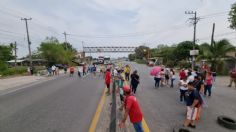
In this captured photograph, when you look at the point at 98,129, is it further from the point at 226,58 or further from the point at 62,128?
the point at 226,58

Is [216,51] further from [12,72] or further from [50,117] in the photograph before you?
[12,72]

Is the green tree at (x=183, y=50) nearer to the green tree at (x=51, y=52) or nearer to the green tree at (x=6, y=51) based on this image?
the green tree at (x=51, y=52)

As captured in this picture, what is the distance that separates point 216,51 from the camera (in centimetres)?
2888

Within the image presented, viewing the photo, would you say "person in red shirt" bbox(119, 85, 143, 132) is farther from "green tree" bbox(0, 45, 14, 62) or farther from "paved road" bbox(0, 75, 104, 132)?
"green tree" bbox(0, 45, 14, 62)

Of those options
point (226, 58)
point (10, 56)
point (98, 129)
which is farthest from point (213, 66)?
point (10, 56)

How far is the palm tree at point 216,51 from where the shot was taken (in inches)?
1109

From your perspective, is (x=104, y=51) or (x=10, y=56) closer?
(x=10, y=56)

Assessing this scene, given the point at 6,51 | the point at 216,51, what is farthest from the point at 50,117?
the point at 6,51

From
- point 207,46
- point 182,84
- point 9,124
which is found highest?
point 207,46

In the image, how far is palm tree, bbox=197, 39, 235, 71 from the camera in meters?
28.2

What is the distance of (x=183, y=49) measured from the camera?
167 ft

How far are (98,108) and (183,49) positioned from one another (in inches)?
1743

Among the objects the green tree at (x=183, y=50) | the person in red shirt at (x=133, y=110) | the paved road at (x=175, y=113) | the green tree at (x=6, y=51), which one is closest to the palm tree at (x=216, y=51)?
the paved road at (x=175, y=113)

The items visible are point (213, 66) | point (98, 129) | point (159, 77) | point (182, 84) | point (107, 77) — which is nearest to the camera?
point (98, 129)
